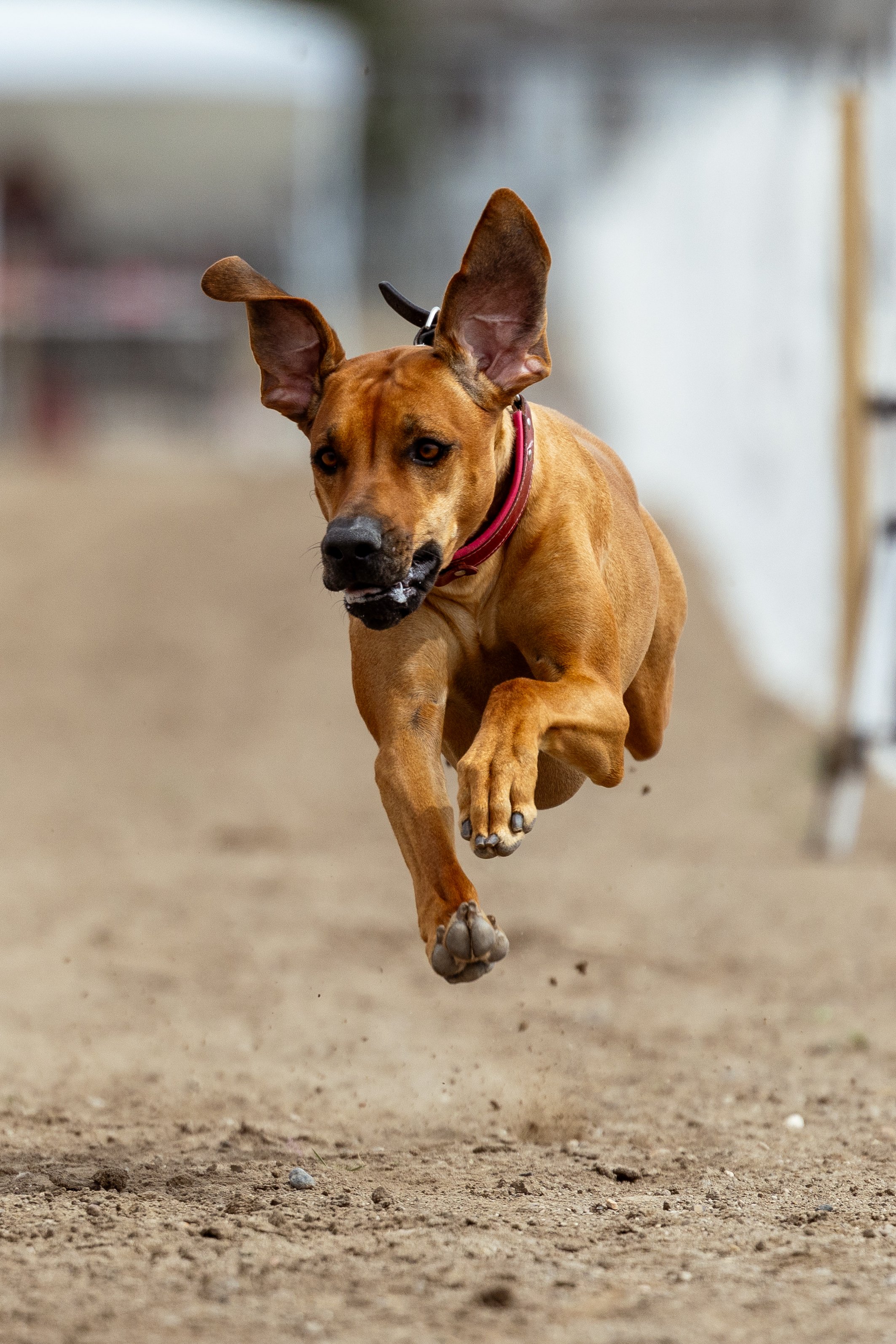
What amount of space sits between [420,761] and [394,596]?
0.49 m

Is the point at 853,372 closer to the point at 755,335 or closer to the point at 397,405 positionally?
the point at 755,335

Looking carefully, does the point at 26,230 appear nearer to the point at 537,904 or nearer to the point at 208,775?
the point at 208,775

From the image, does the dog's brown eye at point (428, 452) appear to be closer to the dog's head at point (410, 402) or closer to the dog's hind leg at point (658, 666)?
the dog's head at point (410, 402)

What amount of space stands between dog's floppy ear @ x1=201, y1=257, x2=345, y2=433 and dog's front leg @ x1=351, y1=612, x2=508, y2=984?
1.78 ft

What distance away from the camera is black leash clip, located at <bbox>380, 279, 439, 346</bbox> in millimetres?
4016

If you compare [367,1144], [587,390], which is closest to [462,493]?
[367,1144]

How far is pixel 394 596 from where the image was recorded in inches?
140

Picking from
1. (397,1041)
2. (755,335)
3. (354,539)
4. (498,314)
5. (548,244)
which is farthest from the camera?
(548,244)

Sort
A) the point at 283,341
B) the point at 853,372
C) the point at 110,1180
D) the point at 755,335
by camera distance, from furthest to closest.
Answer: the point at 755,335, the point at 853,372, the point at 110,1180, the point at 283,341

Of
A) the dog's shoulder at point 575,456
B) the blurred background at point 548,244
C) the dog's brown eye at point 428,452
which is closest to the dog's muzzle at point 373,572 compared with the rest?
the dog's brown eye at point 428,452

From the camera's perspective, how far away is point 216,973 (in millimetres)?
6836

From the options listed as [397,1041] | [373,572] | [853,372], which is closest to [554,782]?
[373,572]

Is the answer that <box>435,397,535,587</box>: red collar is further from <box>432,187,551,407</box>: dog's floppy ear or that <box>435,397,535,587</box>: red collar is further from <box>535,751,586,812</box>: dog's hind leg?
<box>535,751,586,812</box>: dog's hind leg

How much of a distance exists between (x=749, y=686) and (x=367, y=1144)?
24.7ft
